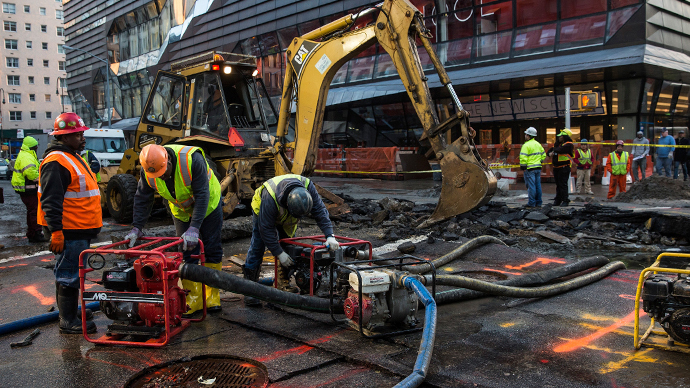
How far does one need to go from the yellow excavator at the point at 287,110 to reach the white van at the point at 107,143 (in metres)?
7.21

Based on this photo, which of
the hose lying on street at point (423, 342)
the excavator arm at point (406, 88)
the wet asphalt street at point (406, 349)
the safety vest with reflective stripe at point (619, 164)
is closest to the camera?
the hose lying on street at point (423, 342)

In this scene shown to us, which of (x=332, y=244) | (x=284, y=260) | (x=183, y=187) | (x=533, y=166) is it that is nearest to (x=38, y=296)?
(x=183, y=187)

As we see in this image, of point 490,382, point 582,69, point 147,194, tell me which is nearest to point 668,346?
point 490,382

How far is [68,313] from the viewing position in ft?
14.9

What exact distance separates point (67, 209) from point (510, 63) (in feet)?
58.2

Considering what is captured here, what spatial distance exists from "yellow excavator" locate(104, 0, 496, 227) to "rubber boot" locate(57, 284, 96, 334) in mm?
4944

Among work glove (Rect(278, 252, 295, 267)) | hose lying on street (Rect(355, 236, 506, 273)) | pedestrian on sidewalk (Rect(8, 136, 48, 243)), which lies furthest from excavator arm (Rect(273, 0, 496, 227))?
pedestrian on sidewalk (Rect(8, 136, 48, 243))

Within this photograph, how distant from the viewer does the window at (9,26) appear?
74.5 metres

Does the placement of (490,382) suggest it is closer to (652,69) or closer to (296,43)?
(296,43)

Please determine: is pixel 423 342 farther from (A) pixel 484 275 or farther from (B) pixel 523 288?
(A) pixel 484 275

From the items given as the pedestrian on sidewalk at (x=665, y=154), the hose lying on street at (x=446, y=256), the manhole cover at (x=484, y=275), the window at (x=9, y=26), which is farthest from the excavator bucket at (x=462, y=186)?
the window at (x=9, y=26)

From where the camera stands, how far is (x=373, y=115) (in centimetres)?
2461

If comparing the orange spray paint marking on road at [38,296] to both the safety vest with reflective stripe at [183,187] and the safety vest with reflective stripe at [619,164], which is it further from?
the safety vest with reflective stripe at [619,164]

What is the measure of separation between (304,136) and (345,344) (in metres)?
5.88
